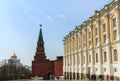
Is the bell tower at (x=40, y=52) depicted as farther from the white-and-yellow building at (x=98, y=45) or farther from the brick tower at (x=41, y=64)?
the white-and-yellow building at (x=98, y=45)

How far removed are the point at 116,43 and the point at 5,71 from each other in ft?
241

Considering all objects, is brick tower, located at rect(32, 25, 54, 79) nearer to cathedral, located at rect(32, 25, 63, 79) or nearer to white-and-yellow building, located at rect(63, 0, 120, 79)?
cathedral, located at rect(32, 25, 63, 79)

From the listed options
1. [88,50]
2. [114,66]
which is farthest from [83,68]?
[114,66]

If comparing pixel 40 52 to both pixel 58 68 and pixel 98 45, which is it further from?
pixel 98 45

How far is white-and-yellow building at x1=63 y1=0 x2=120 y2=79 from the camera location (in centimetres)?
4224

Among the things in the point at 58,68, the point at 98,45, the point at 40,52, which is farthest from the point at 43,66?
the point at 98,45

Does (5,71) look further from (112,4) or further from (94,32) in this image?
(112,4)

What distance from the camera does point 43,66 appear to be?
334ft

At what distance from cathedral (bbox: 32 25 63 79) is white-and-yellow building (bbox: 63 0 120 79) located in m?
24.4

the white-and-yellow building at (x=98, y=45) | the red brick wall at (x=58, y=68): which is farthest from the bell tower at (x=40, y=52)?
the white-and-yellow building at (x=98, y=45)

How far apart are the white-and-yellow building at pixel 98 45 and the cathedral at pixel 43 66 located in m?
24.4

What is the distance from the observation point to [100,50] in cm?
4900

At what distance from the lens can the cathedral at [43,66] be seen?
9774 cm

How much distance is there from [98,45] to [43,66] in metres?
54.7
